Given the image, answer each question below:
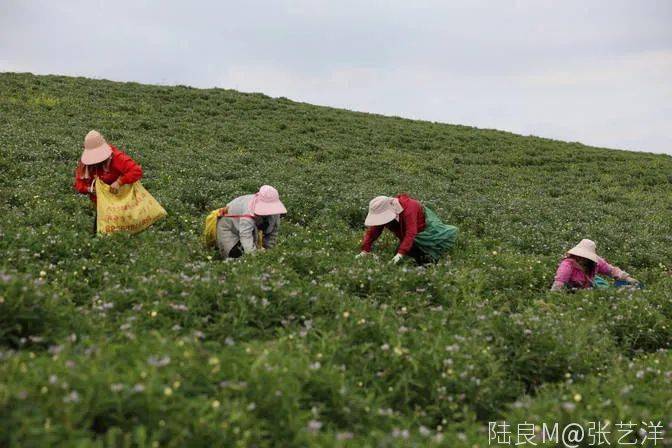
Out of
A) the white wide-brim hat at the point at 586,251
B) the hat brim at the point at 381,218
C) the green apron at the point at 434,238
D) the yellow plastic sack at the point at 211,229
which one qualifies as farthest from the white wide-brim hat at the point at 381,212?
the white wide-brim hat at the point at 586,251

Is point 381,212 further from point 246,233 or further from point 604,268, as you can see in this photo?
point 604,268

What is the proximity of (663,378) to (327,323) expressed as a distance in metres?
3.09

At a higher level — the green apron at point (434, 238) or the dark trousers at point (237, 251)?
the green apron at point (434, 238)

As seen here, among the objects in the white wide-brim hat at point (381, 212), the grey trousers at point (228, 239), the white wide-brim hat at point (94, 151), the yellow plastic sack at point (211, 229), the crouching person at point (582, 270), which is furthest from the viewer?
the yellow plastic sack at point (211, 229)

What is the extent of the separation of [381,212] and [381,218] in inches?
5.6

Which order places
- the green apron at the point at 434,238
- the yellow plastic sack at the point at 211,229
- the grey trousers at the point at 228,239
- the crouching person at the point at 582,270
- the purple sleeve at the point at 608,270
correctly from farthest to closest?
the green apron at the point at 434,238, the purple sleeve at the point at 608,270, the yellow plastic sack at the point at 211,229, the grey trousers at the point at 228,239, the crouching person at the point at 582,270

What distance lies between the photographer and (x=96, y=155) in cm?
835

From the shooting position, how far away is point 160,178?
1490 cm

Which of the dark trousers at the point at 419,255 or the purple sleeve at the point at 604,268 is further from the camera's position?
the dark trousers at the point at 419,255

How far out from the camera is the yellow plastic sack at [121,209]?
841 cm

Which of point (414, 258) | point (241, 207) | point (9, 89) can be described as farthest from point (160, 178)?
point (9, 89)

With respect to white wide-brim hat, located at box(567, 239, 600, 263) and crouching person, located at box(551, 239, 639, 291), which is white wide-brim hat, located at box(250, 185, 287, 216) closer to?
crouching person, located at box(551, 239, 639, 291)

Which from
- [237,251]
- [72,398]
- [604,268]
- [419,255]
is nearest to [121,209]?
[237,251]

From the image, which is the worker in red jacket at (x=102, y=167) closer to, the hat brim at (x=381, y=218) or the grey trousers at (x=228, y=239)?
the grey trousers at (x=228, y=239)
